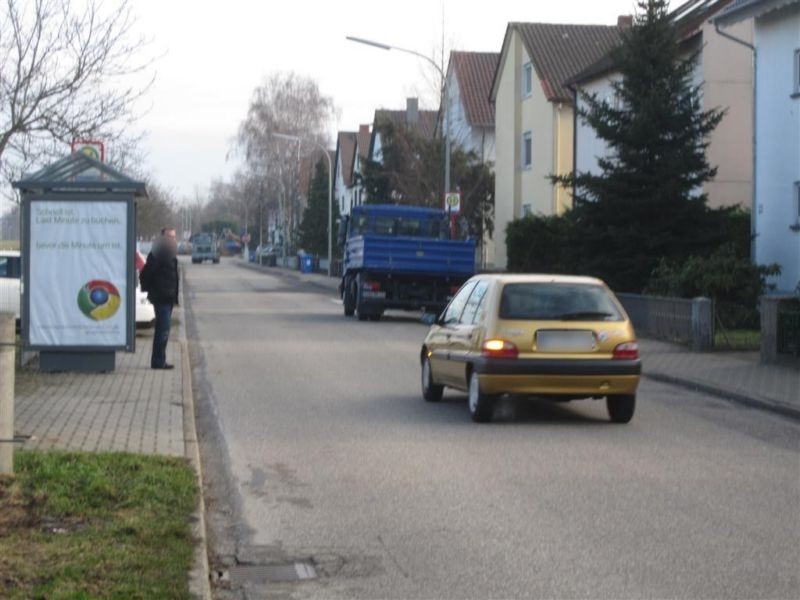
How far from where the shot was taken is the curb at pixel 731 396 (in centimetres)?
1438

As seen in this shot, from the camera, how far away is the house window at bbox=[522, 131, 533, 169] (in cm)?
4966

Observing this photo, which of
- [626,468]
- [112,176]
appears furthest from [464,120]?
[626,468]

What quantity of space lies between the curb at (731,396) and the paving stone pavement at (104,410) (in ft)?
20.5

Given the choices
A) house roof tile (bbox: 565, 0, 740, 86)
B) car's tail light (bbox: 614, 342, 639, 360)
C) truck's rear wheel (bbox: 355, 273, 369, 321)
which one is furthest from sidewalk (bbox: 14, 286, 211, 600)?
house roof tile (bbox: 565, 0, 740, 86)

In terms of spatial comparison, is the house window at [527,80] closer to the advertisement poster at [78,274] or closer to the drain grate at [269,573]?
the advertisement poster at [78,274]

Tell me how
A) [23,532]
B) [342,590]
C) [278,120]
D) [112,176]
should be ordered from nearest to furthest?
1. [342,590]
2. [23,532]
3. [112,176]
4. [278,120]

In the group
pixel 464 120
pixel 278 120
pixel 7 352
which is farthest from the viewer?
pixel 278 120

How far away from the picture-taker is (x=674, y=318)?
23.7 metres

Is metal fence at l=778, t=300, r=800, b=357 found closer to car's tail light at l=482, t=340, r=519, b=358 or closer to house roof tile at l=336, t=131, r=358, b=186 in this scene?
car's tail light at l=482, t=340, r=519, b=358

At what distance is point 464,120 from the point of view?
61750 mm

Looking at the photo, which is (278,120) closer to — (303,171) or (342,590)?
(303,171)

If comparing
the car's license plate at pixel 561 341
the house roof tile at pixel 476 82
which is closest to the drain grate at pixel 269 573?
the car's license plate at pixel 561 341

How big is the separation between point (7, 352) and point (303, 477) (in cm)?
243

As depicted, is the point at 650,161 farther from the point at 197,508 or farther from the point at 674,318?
the point at 197,508
